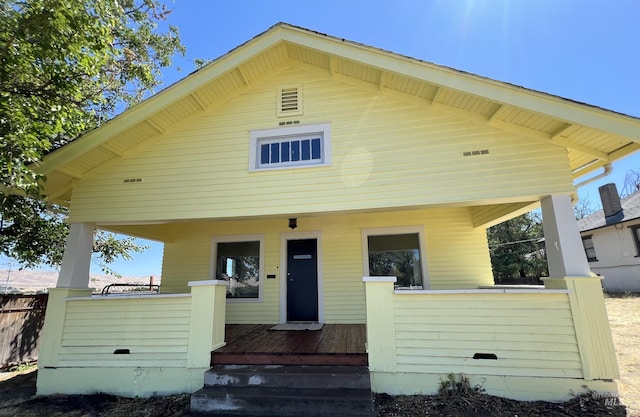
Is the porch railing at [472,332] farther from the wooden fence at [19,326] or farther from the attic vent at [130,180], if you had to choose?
the wooden fence at [19,326]

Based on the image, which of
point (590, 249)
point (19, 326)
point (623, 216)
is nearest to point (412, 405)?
point (19, 326)

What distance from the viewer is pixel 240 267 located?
23.4 feet

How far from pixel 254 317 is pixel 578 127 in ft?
21.7

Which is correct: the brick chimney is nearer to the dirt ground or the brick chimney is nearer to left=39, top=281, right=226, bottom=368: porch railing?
the dirt ground

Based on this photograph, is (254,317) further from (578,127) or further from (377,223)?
(578,127)

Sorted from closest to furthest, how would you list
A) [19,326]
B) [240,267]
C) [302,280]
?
[19,326]
[302,280]
[240,267]

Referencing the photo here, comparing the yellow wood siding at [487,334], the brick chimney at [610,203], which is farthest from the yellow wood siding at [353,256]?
the brick chimney at [610,203]

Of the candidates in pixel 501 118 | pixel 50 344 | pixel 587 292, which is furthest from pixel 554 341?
pixel 50 344

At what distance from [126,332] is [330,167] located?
4.09 meters

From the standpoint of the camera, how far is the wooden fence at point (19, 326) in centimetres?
620

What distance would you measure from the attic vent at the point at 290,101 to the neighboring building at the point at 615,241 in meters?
16.3

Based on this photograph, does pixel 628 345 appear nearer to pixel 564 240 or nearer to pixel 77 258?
pixel 564 240

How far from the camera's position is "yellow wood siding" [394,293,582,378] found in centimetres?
388

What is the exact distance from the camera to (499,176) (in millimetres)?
4398
